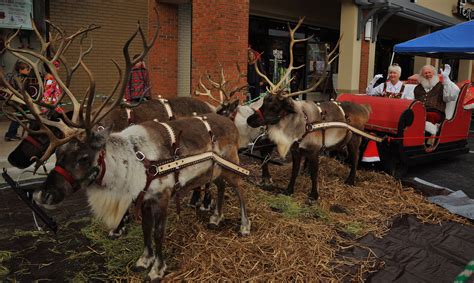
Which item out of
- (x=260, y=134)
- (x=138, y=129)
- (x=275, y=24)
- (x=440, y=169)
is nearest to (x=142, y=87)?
(x=260, y=134)

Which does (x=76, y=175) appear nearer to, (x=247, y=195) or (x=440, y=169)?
(x=247, y=195)

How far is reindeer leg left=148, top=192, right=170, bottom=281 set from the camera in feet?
10.4

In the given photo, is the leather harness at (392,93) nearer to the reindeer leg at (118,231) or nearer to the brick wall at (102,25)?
the reindeer leg at (118,231)

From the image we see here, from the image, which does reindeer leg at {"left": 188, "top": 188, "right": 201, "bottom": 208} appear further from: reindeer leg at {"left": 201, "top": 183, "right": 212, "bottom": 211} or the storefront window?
the storefront window

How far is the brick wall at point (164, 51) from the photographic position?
1063 cm

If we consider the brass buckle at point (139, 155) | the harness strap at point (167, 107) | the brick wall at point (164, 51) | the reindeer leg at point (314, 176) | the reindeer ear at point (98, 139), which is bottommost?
the reindeer leg at point (314, 176)

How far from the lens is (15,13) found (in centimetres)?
886

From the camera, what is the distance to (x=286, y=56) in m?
14.7

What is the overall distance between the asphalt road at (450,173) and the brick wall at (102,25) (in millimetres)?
7254

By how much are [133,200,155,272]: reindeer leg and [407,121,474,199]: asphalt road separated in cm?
478

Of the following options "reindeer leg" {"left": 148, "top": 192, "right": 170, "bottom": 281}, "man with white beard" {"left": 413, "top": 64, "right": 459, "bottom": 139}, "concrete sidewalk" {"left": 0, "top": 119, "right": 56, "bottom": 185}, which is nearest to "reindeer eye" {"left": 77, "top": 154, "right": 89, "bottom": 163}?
"reindeer leg" {"left": 148, "top": 192, "right": 170, "bottom": 281}

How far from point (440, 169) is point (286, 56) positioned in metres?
8.32

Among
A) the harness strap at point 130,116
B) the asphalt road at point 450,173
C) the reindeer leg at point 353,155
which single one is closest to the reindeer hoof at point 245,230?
the harness strap at point 130,116

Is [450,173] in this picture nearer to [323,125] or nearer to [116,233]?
[323,125]
